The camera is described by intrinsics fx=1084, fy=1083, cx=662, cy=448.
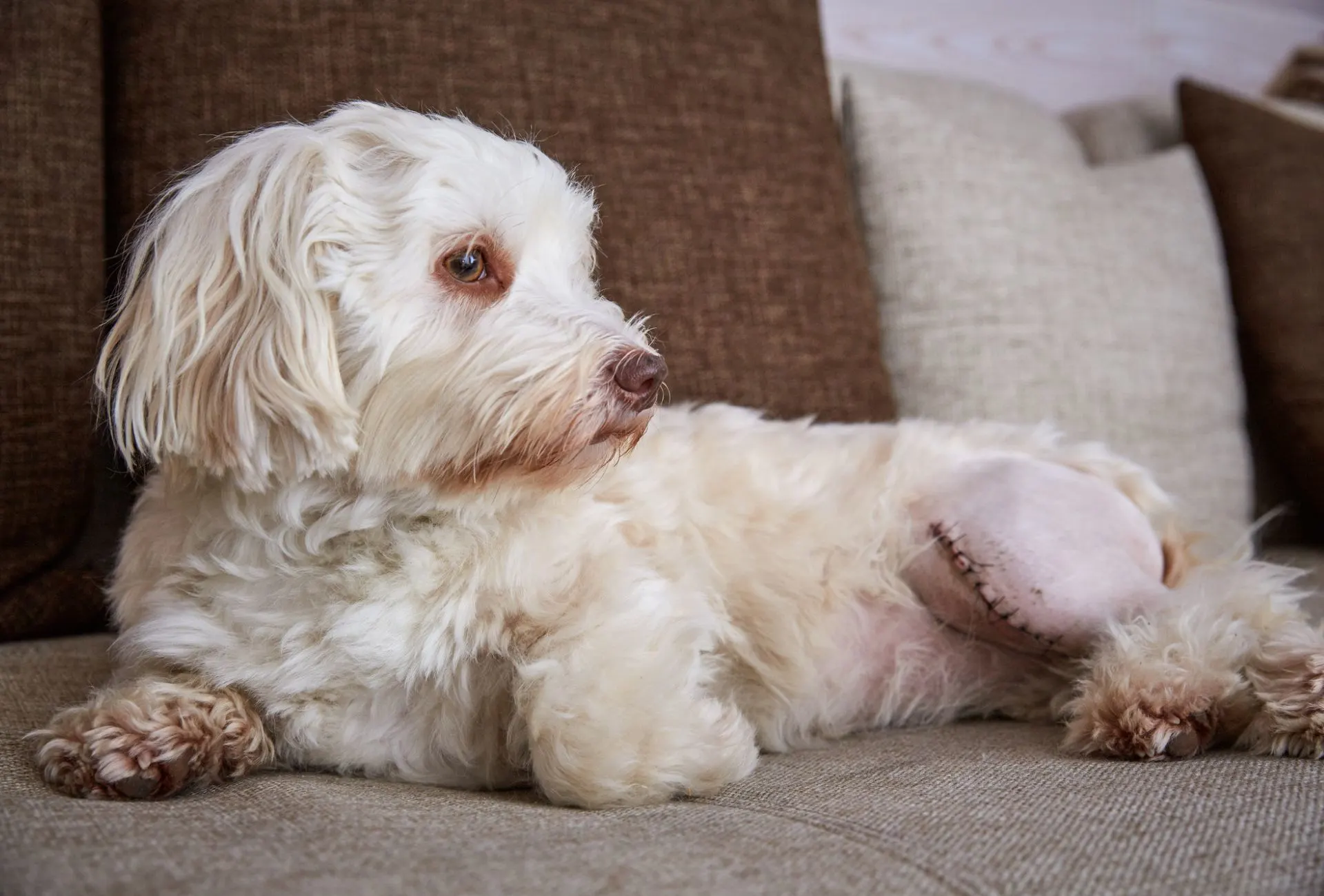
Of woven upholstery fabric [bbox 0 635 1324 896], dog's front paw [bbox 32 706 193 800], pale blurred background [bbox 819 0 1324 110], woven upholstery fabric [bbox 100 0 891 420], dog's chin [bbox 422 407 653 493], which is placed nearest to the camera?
woven upholstery fabric [bbox 0 635 1324 896]

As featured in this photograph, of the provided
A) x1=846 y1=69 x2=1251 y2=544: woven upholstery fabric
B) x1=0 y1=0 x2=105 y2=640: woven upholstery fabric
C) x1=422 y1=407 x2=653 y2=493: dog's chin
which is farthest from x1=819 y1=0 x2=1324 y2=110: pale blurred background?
x1=422 y1=407 x2=653 y2=493: dog's chin

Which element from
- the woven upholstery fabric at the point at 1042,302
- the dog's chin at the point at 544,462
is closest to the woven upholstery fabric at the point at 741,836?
the dog's chin at the point at 544,462

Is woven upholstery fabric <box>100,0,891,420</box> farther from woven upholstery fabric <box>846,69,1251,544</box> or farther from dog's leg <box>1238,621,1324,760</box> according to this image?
dog's leg <box>1238,621,1324,760</box>

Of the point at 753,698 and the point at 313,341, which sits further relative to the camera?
the point at 753,698

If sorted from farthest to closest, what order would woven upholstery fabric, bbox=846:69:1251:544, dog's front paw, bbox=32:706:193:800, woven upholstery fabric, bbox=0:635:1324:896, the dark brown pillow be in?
the dark brown pillow → woven upholstery fabric, bbox=846:69:1251:544 → dog's front paw, bbox=32:706:193:800 → woven upholstery fabric, bbox=0:635:1324:896

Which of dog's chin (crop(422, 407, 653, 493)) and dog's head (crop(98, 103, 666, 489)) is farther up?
dog's head (crop(98, 103, 666, 489))

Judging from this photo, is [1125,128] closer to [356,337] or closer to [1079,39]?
[1079,39]

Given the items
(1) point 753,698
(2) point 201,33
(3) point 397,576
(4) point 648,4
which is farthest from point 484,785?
(4) point 648,4

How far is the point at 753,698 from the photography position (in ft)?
4.67

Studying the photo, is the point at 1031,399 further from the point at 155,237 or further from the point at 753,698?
the point at 155,237

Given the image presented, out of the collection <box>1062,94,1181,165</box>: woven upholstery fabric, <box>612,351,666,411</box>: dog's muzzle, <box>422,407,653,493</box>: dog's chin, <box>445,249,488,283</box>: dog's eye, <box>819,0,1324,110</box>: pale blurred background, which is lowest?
<box>422,407,653,493</box>: dog's chin

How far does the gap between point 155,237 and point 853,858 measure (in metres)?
0.97

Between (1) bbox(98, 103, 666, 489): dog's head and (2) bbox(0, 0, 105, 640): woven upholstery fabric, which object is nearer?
(1) bbox(98, 103, 666, 489): dog's head

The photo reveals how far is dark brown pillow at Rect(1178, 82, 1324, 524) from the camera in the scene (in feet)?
7.34
